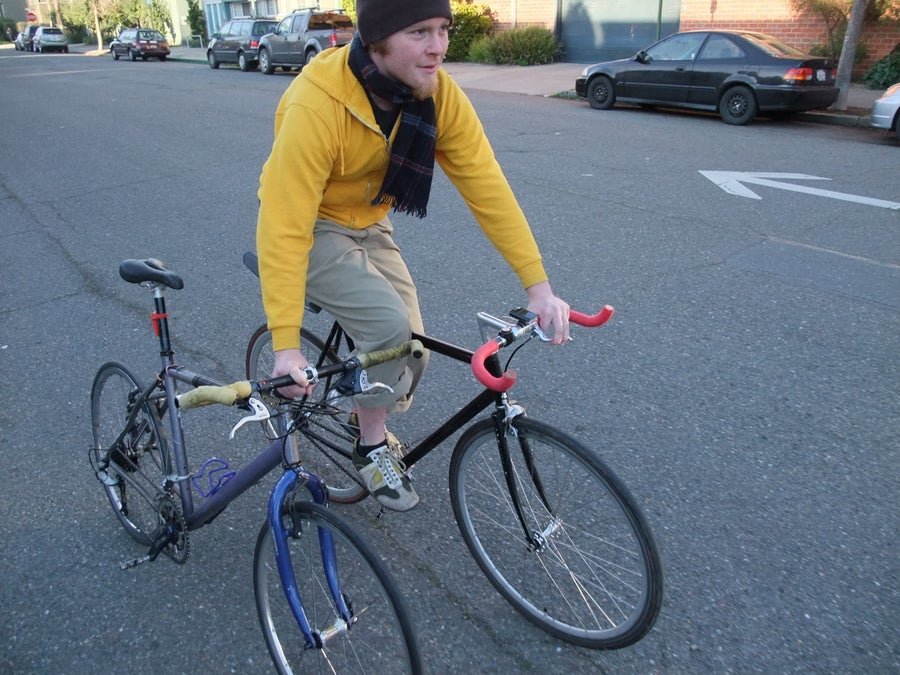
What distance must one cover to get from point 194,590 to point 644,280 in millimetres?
3855

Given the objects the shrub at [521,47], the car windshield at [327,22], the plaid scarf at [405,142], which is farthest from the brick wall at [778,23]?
the plaid scarf at [405,142]

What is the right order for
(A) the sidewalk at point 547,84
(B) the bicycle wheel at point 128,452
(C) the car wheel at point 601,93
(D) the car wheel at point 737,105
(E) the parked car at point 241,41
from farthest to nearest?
(E) the parked car at point 241,41 → (C) the car wheel at point 601,93 → (A) the sidewalk at point 547,84 → (D) the car wheel at point 737,105 → (B) the bicycle wheel at point 128,452

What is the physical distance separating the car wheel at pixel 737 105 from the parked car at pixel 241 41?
58.5 feet

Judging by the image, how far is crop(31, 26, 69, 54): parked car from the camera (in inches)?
1901

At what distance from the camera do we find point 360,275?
2.68 meters

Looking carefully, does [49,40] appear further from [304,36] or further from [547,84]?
[547,84]

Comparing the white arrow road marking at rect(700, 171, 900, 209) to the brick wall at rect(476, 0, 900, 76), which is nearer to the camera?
the white arrow road marking at rect(700, 171, 900, 209)

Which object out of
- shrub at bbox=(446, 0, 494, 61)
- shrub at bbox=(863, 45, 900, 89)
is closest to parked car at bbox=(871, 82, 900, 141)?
shrub at bbox=(863, 45, 900, 89)

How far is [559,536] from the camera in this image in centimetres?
262

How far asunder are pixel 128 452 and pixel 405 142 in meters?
1.61

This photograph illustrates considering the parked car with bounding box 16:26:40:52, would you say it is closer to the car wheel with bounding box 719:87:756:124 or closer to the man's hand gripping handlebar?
the car wheel with bounding box 719:87:756:124

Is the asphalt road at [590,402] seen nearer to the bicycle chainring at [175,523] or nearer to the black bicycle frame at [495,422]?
the bicycle chainring at [175,523]

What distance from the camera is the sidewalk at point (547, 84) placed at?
41.6 feet

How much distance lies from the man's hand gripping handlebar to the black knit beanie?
894 mm
